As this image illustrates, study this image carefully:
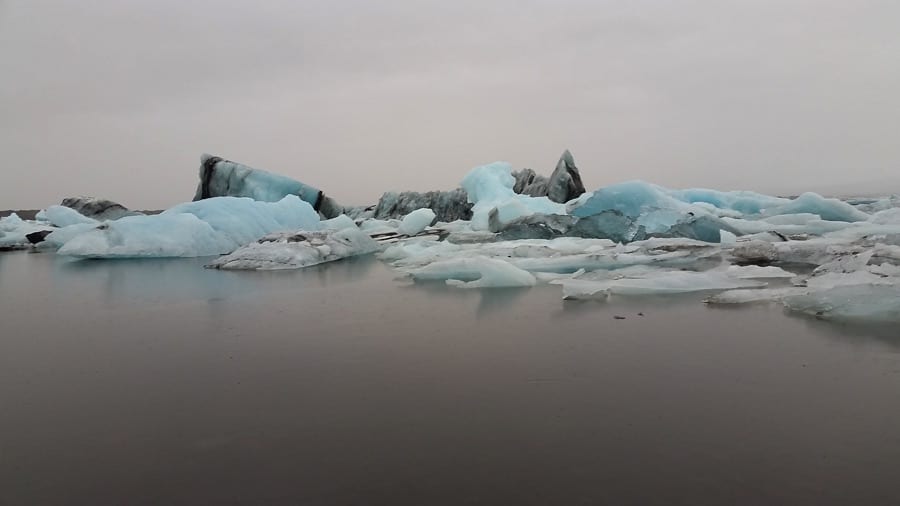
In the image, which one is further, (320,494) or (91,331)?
(91,331)

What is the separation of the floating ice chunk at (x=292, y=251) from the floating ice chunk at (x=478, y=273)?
2.06m

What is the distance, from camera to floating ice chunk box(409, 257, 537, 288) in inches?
186

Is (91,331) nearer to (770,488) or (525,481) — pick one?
(525,481)

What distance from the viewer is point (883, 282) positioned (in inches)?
126

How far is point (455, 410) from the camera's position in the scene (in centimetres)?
174

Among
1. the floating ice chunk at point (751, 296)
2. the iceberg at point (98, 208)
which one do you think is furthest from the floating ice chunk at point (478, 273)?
the iceberg at point (98, 208)

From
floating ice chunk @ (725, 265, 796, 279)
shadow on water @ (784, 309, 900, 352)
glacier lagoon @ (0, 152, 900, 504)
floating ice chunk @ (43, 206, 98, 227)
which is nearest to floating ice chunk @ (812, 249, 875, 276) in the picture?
glacier lagoon @ (0, 152, 900, 504)

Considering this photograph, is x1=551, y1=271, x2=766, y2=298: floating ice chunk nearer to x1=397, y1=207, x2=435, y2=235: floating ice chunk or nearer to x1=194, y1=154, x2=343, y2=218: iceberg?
x1=397, y1=207, x2=435, y2=235: floating ice chunk

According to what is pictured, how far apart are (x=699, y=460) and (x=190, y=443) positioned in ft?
4.40

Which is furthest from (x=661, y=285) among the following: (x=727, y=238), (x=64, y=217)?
(x=64, y=217)

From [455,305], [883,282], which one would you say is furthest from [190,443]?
[883,282]

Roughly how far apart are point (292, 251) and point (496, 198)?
7134mm

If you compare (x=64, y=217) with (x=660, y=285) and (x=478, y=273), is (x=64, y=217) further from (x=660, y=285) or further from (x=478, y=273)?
(x=660, y=285)

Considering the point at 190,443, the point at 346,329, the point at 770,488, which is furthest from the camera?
the point at 346,329
